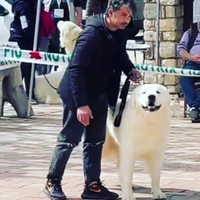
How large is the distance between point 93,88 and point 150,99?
48 centimetres

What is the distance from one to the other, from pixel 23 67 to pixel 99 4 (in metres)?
1.60

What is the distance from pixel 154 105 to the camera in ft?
15.6

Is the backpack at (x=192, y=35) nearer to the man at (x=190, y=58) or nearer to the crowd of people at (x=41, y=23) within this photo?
the man at (x=190, y=58)

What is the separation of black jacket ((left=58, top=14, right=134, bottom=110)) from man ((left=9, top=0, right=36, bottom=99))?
5368mm

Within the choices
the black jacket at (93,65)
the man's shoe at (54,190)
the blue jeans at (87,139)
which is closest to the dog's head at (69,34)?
the black jacket at (93,65)

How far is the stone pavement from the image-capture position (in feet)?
17.6

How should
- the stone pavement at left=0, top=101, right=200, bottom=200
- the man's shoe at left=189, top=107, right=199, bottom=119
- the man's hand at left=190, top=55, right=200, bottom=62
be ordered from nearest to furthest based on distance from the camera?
the stone pavement at left=0, top=101, right=200, bottom=200
the man's shoe at left=189, top=107, right=199, bottom=119
the man's hand at left=190, top=55, right=200, bottom=62

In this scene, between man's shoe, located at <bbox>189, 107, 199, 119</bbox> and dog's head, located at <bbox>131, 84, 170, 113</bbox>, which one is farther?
man's shoe, located at <bbox>189, 107, 199, 119</bbox>

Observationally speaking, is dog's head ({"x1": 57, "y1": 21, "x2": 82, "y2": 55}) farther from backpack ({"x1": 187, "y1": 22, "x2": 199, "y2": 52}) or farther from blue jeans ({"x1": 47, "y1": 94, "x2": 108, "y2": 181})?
blue jeans ({"x1": 47, "y1": 94, "x2": 108, "y2": 181})

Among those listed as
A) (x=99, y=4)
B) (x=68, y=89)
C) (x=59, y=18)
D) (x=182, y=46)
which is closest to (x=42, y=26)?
(x=59, y=18)

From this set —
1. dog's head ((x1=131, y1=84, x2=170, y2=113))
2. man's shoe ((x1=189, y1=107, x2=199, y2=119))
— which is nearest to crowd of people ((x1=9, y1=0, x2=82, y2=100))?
man's shoe ((x1=189, y1=107, x2=199, y2=119))

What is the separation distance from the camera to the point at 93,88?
16.3 ft

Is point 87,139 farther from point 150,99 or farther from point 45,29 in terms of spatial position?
point 45,29

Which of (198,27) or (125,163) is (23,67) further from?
(125,163)
